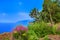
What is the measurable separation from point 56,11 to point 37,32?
850cm

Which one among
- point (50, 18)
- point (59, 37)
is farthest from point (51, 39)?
point (50, 18)

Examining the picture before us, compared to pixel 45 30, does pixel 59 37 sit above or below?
below

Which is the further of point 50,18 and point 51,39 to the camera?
point 50,18

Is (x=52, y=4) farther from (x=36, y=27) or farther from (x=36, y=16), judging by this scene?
(x=36, y=27)

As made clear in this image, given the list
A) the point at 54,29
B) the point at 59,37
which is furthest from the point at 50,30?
the point at 59,37

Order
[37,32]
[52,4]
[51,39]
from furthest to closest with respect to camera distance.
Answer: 1. [52,4]
2. [37,32]
3. [51,39]

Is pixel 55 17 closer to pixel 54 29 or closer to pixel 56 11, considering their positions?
pixel 56 11

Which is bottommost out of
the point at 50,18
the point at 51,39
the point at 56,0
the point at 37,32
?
the point at 51,39

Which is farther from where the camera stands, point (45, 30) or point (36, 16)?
point (36, 16)

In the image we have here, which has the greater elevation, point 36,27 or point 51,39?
point 36,27

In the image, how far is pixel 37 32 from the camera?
10422 mm

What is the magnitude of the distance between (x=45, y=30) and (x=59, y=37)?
1.28 m

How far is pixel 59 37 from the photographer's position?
31.2 ft

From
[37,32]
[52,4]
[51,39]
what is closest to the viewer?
[51,39]
